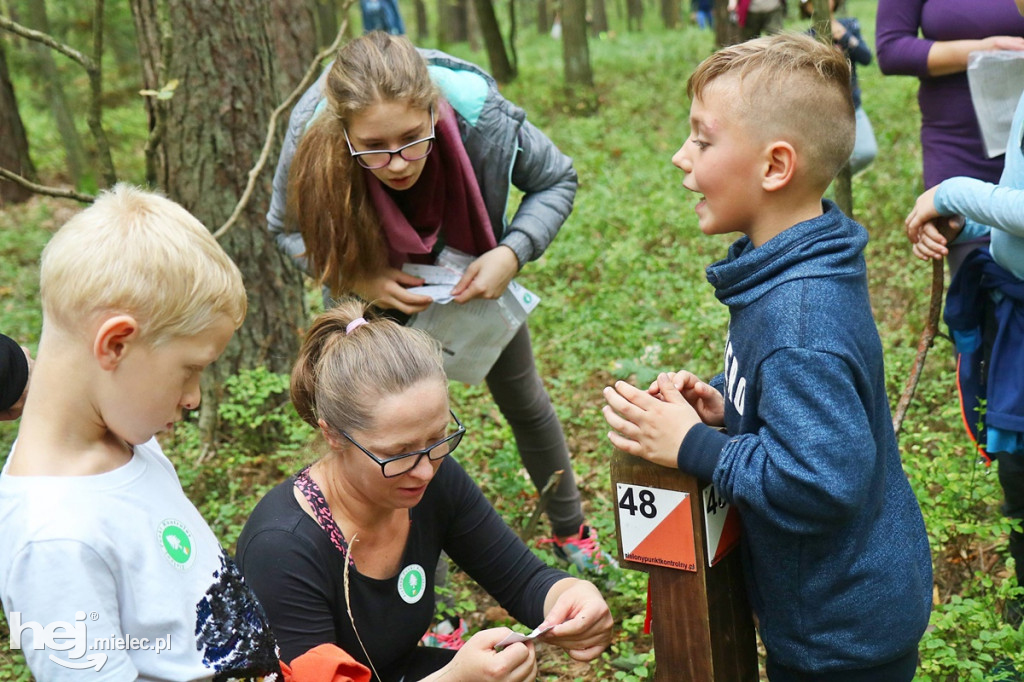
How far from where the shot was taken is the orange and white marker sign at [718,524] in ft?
6.07

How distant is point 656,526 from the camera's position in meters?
1.87

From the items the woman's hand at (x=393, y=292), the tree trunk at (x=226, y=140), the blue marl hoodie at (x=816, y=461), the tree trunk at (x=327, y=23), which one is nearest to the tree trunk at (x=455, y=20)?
the tree trunk at (x=327, y=23)

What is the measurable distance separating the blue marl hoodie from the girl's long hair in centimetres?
120

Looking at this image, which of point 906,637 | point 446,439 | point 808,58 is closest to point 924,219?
point 808,58

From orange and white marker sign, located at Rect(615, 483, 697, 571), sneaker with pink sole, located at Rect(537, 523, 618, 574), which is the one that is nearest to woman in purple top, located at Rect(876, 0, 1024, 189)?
sneaker with pink sole, located at Rect(537, 523, 618, 574)

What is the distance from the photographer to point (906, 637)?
1.85 meters

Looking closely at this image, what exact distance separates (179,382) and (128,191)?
1.24 feet

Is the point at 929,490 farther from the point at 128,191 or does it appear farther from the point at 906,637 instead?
the point at 128,191

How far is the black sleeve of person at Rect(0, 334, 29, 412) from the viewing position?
2232 millimetres

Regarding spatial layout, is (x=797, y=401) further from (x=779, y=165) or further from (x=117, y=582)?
(x=117, y=582)

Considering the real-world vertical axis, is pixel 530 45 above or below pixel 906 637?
below

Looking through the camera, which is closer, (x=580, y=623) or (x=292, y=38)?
(x=580, y=623)

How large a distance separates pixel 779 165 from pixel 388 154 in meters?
1.22

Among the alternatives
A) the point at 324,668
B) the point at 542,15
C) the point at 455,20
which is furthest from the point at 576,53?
the point at 542,15
